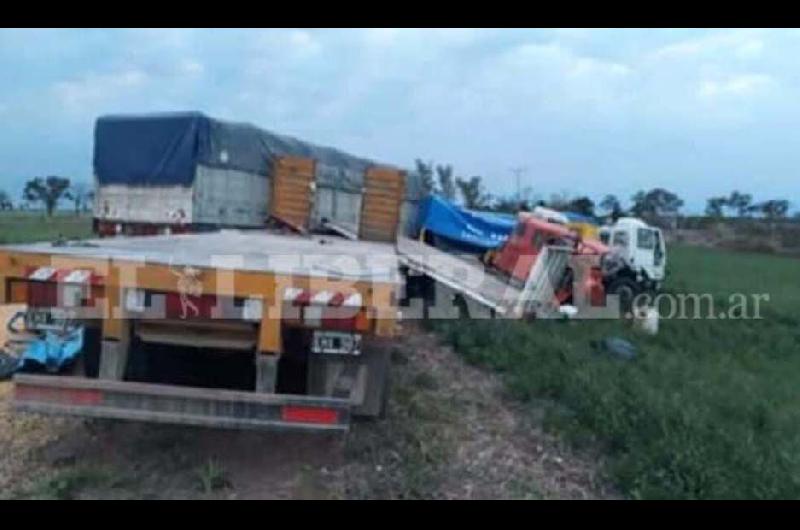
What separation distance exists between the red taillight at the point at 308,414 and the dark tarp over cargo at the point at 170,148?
1018 cm

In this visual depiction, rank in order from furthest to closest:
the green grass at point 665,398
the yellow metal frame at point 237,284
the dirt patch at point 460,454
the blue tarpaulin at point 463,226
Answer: the blue tarpaulin at point 463,226
the green grass at point 665,398
the dirt patch at point 460,454
the yellow metal frame at point 237,284

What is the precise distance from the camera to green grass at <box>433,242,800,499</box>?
516 centimetres

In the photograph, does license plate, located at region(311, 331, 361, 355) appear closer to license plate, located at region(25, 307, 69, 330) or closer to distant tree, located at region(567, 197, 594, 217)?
license plate, located at region(25, 307, 69, 330)

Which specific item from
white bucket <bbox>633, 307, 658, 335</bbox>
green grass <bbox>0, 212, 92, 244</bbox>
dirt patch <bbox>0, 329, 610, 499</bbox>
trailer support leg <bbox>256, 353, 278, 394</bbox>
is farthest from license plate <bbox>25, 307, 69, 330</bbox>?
white bucket <bbox>633, 307, 658, 335</bbox>

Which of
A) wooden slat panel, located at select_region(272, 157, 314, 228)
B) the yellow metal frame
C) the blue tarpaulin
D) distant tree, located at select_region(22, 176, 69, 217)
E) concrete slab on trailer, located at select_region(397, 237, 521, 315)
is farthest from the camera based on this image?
distant tree, located at select_region(22, 176, 69, 217)

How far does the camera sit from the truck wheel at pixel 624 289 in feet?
59.4

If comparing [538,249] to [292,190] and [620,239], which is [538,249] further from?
[620,239]

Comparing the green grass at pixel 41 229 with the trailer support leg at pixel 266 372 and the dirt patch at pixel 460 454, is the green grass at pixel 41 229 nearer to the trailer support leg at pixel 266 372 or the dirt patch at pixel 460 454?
the dirt patch at pixel 460 454

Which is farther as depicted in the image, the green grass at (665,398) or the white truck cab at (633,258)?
the white truck cab at (633,258)

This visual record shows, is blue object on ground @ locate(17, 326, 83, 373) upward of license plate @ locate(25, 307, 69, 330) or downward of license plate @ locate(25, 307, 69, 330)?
downward

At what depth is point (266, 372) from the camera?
4578 mm

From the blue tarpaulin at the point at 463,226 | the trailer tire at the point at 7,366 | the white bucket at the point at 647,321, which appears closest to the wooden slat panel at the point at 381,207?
the white bucket at the point at 647,321

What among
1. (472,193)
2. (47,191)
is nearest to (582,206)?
(472,193)

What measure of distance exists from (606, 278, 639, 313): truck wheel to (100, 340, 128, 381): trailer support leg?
14708 millimetres
